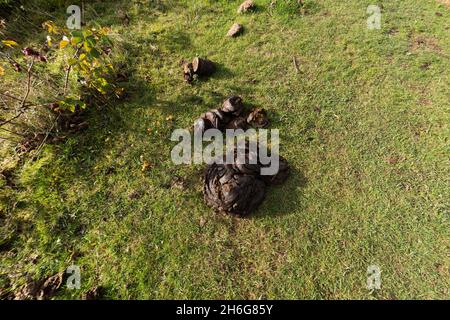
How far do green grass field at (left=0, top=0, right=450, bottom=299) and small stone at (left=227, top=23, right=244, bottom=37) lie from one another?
223 mm

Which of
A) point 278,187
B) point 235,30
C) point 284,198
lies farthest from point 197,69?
point 284,198

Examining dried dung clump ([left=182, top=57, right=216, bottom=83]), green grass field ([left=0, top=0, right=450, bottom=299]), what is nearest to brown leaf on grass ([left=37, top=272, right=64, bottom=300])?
green grass field ([left=0, top=0, right=450, bottom=299])

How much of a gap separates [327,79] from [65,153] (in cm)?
405

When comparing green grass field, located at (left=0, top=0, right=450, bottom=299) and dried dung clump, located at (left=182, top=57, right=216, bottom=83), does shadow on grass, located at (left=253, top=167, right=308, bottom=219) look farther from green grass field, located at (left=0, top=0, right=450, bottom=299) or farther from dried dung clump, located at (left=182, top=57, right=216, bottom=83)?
dried dung clump, located at (left=182, top=57, right=216, bottom=83)

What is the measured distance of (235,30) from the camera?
4.96 metres

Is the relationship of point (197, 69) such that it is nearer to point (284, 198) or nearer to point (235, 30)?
point (235, 30)

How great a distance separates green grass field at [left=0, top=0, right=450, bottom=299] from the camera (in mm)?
2967

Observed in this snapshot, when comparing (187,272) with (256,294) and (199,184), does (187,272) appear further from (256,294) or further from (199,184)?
(199,184)

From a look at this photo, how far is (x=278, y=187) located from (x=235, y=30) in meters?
3.11

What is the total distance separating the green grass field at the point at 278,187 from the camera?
2.97 m

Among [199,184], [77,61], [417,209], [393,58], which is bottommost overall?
[417,209]

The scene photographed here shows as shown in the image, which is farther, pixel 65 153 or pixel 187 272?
pixel 65 153

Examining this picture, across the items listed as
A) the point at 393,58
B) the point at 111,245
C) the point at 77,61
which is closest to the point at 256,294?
the point at 111,245

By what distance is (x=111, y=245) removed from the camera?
3172mm
